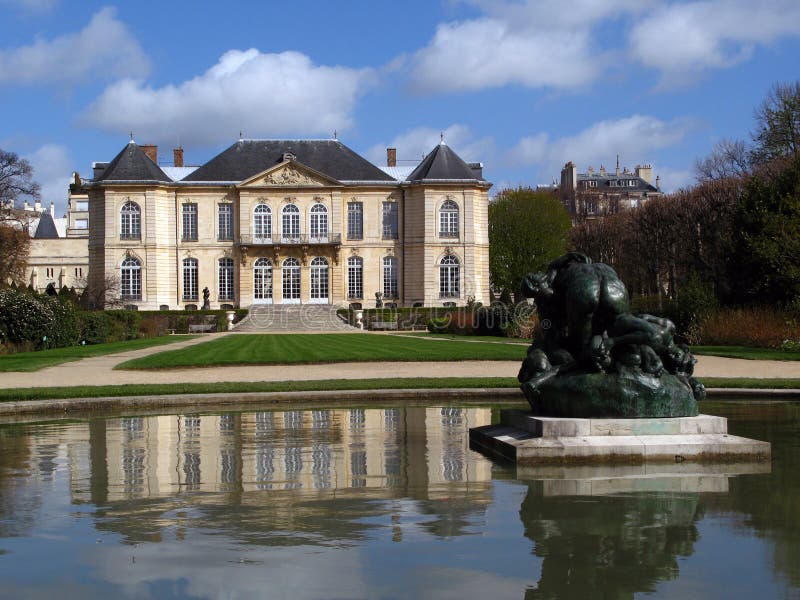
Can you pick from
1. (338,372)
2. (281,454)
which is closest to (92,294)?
(338,372)

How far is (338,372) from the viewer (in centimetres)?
1777

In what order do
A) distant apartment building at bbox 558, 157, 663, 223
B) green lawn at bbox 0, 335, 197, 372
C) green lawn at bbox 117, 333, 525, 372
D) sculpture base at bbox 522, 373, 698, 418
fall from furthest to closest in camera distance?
1. distant apartment building at bbox 558, 157, 663, 223
2. green lawn at bbox 117, 333, 525, 372
3. green lawn at bbox 0, 335, 197, 372
4. sculpture base at bbox 522, 373, 698, 418

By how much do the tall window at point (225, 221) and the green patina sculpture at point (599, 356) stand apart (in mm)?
50612

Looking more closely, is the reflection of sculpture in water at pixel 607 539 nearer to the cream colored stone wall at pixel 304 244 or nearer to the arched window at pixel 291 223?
the cream colored stone wall at pixel 304 244

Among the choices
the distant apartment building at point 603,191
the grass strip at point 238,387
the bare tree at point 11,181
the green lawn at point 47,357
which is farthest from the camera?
the distant apartment building at point 603,191

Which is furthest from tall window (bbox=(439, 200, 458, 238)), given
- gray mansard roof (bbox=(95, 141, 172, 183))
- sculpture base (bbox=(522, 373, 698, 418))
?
sculpture base (bbox=(522, 373, 698, 418))

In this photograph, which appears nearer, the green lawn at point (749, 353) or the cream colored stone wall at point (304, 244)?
the green lawn at point (749, 353)

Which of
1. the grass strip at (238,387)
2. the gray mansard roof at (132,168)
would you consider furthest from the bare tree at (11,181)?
the grass strip at (238,387)

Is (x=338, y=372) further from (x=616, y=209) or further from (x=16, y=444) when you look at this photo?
(x=616, y=209)

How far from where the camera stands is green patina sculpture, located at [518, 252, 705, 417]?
765 cm

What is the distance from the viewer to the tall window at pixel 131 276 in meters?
56.6

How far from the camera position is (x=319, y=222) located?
190 feet

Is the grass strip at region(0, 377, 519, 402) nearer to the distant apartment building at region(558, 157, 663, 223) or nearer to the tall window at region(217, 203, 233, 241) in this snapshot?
the tall window at region(217, 203, 233, 241)

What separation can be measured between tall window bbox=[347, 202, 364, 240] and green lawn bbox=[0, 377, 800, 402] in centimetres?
4376
